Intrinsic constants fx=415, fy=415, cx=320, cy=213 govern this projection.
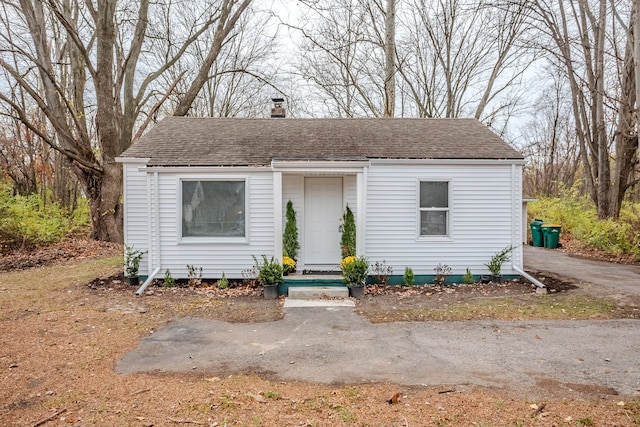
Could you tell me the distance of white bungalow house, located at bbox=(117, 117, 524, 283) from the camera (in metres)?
9.08

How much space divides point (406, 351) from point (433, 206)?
4.89m

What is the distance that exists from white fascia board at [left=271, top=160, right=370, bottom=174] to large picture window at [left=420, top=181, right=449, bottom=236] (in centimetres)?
160

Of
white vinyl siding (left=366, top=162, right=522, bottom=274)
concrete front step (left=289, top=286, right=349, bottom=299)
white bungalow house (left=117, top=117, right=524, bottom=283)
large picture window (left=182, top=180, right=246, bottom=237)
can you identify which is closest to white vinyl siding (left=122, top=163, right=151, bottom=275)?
white bungalow house (left=117, top=117, right=524, bottom=283)

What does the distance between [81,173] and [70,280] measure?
5625mm

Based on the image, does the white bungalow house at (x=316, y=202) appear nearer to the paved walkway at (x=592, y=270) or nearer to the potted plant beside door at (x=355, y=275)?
the potted plant beside door at (x=355, y=275)

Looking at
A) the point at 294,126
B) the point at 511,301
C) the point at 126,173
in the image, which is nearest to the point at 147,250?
the point at 126,173

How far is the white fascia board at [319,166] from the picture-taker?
348 inches

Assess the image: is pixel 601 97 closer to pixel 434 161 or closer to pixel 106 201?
pixel 434 161

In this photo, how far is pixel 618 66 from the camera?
51.3 feet

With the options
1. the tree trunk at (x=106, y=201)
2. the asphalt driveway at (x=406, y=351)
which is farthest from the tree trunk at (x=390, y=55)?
the asphalt driveway at (x=406, y=351)

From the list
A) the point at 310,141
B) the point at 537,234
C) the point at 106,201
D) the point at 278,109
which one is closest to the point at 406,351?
the point at 310,141

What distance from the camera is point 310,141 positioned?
10.2m

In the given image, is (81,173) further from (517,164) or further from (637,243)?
(637,243)

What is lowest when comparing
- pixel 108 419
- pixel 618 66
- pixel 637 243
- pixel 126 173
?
pixel 108 419
